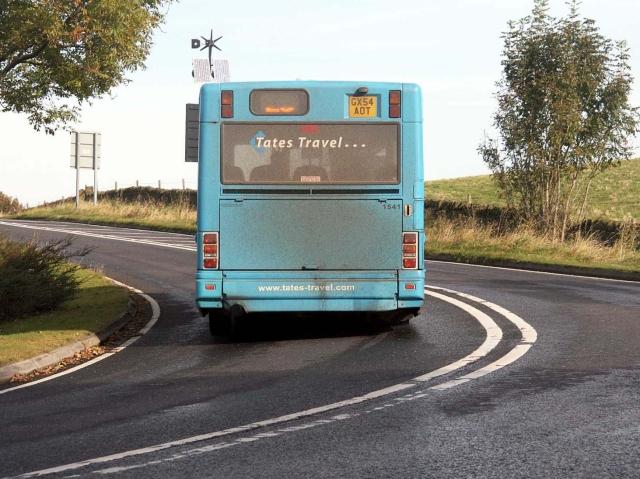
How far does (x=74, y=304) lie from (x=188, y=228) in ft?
77.6

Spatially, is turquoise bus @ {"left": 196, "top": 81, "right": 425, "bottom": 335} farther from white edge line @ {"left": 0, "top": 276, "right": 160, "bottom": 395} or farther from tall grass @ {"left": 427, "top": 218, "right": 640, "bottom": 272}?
tall grass @ {"left": 427, "top": 218, "right": 640, "bottom": 272}

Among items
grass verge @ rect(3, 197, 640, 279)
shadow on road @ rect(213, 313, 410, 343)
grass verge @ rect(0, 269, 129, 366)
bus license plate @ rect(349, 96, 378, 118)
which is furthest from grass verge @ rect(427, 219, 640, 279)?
bus license plate @ rect(349, 96, 378, 118)

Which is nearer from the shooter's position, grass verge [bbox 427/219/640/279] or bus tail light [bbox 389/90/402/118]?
bus tail light [bbox 389/90/402/118]

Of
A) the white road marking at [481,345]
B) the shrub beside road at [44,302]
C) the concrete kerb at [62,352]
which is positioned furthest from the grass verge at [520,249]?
the concrete kerb at [62,352]

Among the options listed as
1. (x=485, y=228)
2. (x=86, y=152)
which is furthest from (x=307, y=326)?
(x=86, y=152)

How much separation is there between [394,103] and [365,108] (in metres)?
0.36

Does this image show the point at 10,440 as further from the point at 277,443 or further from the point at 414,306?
the point at 414,306

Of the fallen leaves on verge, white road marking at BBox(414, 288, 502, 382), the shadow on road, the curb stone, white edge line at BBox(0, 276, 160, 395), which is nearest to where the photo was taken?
white road marking at BBox(414, 288, 502, 382)

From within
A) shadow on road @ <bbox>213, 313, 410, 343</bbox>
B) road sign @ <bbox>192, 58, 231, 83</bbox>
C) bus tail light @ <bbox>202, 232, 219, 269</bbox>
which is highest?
road sign @ <bbox>192, 58, 231, 83</bbox>

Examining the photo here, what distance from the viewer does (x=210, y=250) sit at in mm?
12836

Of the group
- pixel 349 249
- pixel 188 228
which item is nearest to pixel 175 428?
pixel 349 249

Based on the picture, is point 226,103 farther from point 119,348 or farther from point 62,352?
point 62,352

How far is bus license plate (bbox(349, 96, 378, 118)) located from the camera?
12797 mm

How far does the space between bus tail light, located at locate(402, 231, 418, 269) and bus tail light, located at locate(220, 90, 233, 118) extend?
2612 mm
